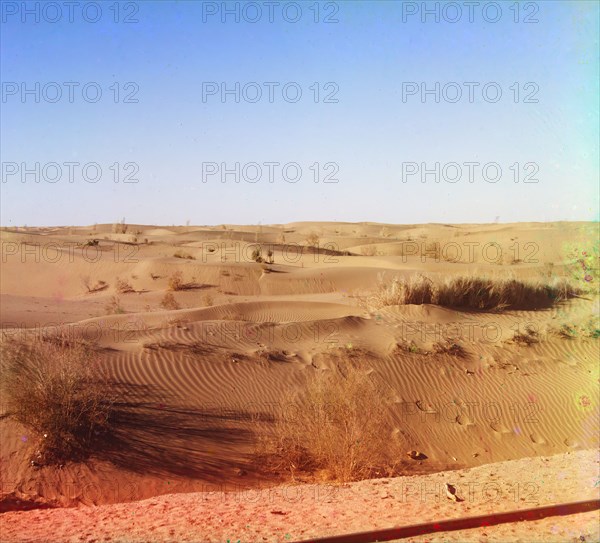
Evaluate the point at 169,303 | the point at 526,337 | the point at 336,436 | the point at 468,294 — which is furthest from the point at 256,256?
the point at 336,436

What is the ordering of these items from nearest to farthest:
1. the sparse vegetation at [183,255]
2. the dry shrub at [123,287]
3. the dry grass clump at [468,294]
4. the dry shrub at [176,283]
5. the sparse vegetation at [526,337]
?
the sparse vegetation at [526,337], the dry grass clump at [468,294], the dry shrub at [176,283], the dry shrub at [123,287], the sparse vegetation at [183,255]

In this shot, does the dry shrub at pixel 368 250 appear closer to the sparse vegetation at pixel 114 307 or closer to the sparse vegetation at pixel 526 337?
the sparse vegetation at pixel 114 307

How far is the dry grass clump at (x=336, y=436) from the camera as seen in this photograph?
8666 mm

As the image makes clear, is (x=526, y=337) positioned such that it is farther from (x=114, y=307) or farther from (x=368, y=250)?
(x=368, y=250)

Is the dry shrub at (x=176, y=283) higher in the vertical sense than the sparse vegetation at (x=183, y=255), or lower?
lower

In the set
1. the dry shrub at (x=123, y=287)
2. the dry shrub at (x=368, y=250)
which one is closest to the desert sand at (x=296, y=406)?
the dry shrub at (x=123, y=287)

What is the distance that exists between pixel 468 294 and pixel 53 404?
12440 millimetres

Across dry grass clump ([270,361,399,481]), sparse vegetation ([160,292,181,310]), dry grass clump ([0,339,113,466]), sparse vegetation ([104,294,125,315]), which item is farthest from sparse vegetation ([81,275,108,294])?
dry grass clump ([270,361,399,481])

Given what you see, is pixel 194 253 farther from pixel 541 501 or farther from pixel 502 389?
pixel 541 501

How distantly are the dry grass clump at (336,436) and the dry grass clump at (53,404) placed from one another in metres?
2.67

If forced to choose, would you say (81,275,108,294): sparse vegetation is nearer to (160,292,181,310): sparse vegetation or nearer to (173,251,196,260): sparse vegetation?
(173,251,196,260): sparse vegetation

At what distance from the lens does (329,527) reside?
5840mm

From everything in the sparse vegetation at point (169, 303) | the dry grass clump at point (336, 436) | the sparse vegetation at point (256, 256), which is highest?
the sparse vegetation at point (256, 256)

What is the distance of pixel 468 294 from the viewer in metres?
18.0
